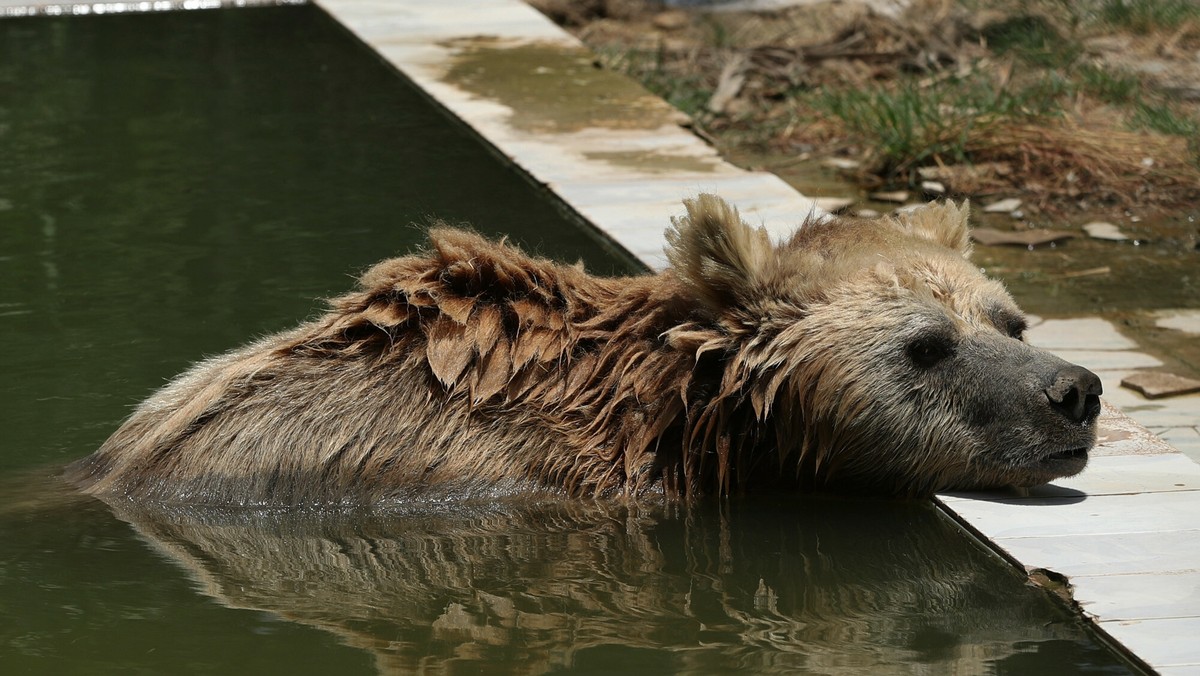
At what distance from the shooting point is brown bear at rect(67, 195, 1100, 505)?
5578 millimetres

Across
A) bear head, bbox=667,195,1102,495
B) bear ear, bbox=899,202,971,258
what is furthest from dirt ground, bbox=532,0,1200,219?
bear head, bbox=667,195,1102,495

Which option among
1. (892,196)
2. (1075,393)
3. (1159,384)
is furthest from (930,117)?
(1075,393)

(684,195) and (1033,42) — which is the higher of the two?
(1033,42)

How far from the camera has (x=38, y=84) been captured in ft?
38.4

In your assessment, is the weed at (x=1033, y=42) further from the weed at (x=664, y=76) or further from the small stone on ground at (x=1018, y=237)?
the small stone on ground at (x=1018, y=237)

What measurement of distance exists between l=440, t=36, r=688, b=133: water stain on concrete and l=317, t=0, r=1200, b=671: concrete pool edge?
0.03 meters

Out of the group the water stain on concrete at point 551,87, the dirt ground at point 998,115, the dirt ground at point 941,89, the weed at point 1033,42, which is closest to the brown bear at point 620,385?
the dirt ground at point 998,115

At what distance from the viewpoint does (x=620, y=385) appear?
5.70 meters

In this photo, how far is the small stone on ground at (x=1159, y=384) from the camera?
6.92 meters

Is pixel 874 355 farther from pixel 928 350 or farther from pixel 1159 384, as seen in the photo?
pixel 1159 384

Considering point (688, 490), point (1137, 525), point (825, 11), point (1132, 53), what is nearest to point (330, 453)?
point (688, 490)

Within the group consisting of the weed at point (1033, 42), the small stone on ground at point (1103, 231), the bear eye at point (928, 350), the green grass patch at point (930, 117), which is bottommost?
the bear eye at point (928, 350)

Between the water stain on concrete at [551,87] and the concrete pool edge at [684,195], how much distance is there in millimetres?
29

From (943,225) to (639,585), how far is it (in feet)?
6.30
